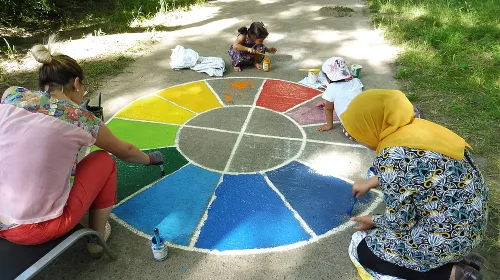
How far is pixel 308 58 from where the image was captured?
6273 mm

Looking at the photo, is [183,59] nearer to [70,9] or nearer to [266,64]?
[266,64]

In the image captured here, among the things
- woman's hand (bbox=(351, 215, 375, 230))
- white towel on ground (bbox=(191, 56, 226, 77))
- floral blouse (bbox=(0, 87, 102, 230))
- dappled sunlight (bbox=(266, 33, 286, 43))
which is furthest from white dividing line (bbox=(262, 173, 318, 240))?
dappled sunlight (bbox=(266, 33, 286, 43))

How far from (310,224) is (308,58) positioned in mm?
3800

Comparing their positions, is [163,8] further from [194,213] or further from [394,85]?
[194,213]

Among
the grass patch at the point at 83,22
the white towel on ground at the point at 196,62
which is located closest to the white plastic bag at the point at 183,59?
the white towel on ground at the point at 196,62

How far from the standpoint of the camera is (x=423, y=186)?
2.12m

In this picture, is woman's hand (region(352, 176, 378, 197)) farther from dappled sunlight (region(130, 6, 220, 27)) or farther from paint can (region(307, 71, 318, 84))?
dappled sunlight (region(130, 6, 220, 27))

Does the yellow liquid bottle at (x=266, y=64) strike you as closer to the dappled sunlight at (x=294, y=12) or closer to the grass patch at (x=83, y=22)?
the grass patch at (x=83, y=22)

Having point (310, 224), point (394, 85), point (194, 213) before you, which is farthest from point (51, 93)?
point (394, 85)

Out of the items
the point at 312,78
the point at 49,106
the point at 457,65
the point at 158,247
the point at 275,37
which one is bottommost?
the point at 158,247

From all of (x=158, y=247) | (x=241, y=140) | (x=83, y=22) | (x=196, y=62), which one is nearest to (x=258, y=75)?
(x=196, y=62)

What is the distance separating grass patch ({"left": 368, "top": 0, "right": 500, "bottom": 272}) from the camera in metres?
4.07

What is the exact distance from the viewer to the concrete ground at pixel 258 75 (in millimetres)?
2701

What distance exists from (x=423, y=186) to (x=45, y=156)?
2163 millimetres
